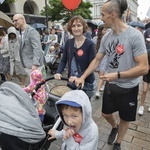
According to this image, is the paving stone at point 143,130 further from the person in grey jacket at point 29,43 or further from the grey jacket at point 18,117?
the person in grey jacket at point 29,43

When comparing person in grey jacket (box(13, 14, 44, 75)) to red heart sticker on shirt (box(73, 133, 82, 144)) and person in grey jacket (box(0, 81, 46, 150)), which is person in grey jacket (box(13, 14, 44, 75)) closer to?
person in grey jacket (box(0, 81, 46, 150))

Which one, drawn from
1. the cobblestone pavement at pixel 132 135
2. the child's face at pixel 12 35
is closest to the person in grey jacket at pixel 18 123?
the cobblestone pavement at pixel 132 135

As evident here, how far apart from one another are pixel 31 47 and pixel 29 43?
9cm

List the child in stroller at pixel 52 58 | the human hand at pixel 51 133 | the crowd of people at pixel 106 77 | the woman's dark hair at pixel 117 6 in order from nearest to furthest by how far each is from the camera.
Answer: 1. the crowd of people at pixel 106 77
2. the human hand at pixel 51 133
3. the woman's dark hair at pixel 117 6
4. the child in stroller at pixel 52 58

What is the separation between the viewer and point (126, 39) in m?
2.04

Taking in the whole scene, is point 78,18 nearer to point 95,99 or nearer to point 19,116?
point 19,116

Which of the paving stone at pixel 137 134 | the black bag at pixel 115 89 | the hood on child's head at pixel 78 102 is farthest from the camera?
the paving stone at pixel 137 134

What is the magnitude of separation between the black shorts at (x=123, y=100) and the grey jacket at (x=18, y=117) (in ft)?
3.43

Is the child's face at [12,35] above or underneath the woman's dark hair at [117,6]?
underneath

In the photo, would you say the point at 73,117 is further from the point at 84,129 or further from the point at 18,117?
the point at 18,117

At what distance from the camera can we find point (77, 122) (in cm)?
158

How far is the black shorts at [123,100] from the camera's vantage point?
230cm

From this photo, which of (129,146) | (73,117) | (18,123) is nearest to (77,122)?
(73,117)

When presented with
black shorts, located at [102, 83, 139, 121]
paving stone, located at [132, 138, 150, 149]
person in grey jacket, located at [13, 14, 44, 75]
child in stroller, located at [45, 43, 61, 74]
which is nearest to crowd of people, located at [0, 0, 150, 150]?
black shorts, located at [102, 83, 139, 121]
